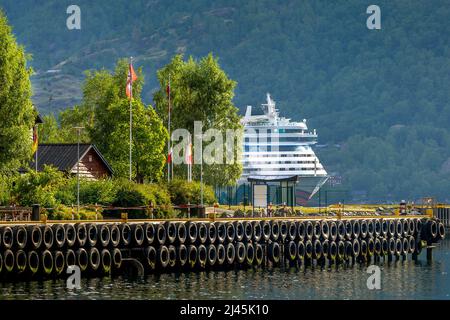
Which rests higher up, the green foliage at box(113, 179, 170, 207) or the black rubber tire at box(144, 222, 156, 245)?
the green foliage at box(113, 179, 170, 207)

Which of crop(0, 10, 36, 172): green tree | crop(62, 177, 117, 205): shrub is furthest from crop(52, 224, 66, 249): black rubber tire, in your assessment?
crop(62, 177, 117, 205): shrub

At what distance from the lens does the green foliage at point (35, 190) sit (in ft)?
311

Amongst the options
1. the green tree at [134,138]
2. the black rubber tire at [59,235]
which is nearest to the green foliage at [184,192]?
the green tree at [134,138]

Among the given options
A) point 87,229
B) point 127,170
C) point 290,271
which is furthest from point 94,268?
point 127,170

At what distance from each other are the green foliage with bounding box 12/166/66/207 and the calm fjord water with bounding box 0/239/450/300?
42.1 feet

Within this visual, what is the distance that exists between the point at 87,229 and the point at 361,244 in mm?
32864

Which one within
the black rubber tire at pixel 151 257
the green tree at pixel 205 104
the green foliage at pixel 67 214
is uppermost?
the green tree at pixel 205 104

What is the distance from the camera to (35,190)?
96250 millimetres

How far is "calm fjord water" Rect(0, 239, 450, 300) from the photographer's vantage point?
74.9 meters

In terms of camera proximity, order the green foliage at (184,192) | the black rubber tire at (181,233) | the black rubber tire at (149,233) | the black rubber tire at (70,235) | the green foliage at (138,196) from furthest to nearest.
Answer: the green foliage at (184,192), the green foliage at (138,196), the black rubber tire at (181,233), the black rubber tire at (149,233), the black rubber tire at (70,235)

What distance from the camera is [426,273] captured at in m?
98.4

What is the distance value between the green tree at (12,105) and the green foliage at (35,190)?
2.36 m

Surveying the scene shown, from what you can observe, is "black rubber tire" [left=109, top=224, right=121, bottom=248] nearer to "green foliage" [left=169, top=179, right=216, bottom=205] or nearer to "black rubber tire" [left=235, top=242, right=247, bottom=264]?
"black rubber tire" [left=235, top=242, right=247, bottom=264]

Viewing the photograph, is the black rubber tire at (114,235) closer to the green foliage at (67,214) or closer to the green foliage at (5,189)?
the green foliage at (67,214)
